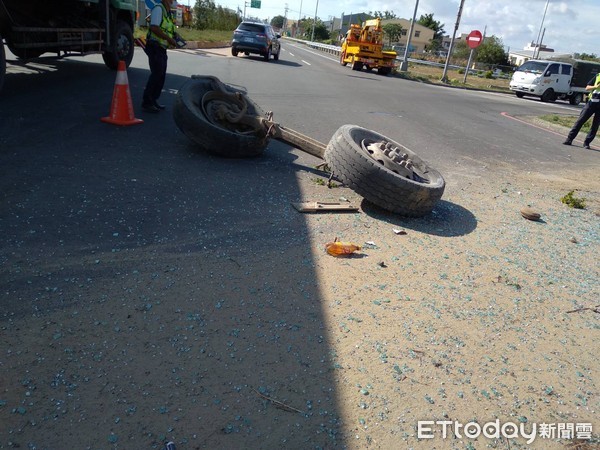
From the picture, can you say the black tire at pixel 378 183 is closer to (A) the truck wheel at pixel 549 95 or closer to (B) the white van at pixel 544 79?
(B) the white van at pixel 544 79

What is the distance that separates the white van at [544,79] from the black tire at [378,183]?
24.2 meters

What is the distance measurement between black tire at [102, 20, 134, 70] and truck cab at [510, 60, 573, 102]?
21829mm

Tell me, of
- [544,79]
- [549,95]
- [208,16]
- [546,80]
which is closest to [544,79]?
[544,79]

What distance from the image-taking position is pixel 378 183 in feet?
14.6

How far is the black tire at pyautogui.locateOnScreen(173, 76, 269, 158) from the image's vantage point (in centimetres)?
539

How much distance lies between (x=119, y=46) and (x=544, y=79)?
73.8 ft

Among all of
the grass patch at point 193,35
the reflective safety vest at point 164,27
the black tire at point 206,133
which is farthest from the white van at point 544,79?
the black tire at point 206,133

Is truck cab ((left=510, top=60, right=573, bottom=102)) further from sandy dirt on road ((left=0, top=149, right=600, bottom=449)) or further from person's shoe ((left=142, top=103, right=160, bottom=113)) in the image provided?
sandy dirt on road ((left=0, top=149, right=600, bottom=449))

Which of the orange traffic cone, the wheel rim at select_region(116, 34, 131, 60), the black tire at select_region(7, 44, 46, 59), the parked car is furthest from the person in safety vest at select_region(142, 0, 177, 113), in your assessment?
the parked car

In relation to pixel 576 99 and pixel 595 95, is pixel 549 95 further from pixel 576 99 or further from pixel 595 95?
pixel 595 95

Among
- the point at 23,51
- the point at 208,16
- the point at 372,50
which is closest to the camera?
the point at 23,51

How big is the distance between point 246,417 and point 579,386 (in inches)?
74.3

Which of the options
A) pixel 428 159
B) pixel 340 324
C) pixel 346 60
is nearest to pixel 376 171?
pixel 340 324

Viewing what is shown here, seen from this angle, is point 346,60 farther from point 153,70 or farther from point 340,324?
point 340,324
